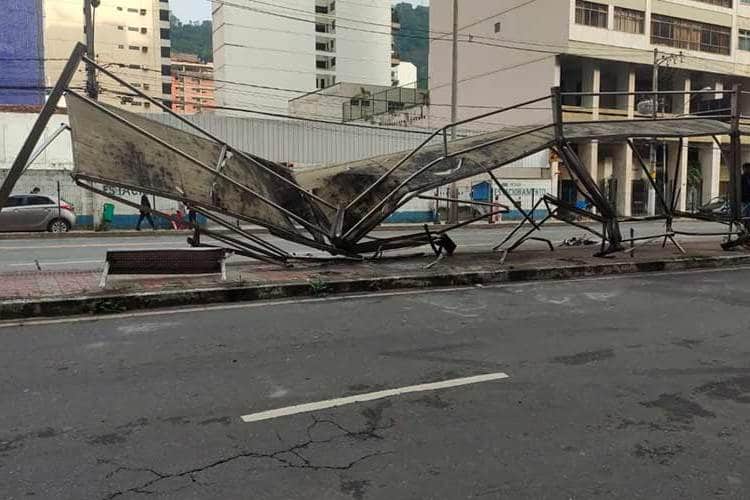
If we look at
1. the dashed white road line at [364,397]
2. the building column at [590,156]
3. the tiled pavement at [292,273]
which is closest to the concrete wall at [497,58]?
the building column at [590,156]

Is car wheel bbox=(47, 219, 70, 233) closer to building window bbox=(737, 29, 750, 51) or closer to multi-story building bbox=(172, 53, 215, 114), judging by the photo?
building window bbox=(737, 29, 750, 51)

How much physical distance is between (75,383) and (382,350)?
262 centimetres

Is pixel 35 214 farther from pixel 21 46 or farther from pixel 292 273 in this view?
pixel 21 46

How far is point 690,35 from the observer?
154ft

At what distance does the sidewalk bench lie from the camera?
8.91 m

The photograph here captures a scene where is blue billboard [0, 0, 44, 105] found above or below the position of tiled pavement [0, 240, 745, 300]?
above

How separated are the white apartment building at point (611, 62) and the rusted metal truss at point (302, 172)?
30.8 meters

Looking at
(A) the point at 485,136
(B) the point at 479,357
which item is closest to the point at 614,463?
(B) the point at 479,357

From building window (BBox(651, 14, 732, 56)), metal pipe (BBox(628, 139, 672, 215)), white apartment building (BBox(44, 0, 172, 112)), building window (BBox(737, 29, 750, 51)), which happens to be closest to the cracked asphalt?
metal pipe (BBox(628, 139, 672, 215))

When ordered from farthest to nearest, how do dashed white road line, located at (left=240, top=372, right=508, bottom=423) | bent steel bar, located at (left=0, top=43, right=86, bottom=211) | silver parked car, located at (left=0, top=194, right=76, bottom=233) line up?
silver parked car, located at (left=0, top=194, right=76, bottom=233)
bent steel bar, located at (left=0, top=43, right=86, bottom=211)
dashed white road line, located at (left=240, top=372, right=508, bottom=423)

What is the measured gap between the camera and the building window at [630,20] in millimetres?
43688

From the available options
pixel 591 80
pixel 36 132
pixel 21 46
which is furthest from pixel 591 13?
pixel 21 46

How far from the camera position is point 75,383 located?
17.0ft

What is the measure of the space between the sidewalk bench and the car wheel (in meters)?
15.9
